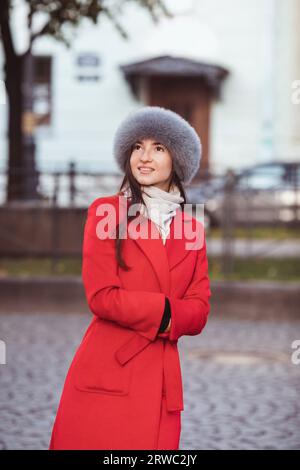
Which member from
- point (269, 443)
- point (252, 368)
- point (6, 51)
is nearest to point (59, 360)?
point (252, 368)

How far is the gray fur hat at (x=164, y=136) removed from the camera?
12.5 feet

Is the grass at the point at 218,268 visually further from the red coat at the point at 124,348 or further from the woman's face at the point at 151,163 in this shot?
the red coat at the point at 124,348

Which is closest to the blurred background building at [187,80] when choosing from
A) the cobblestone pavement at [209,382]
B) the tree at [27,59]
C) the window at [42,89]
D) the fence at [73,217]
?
the window at [42,89]

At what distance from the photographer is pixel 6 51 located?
15961 millimetres

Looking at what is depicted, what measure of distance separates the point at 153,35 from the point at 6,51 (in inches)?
437

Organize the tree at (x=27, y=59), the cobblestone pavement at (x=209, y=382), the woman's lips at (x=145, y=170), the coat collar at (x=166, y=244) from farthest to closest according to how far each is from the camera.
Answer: the tree at (x=27, y=59) < the cobblestone pavement at (x=209, y=382) < the woman's lips at (x=145, y=170) < the coat collar at (x=166, y=244)

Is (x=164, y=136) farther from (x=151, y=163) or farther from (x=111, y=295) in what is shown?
(x=111, y=295)

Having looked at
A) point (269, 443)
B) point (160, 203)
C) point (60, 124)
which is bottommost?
point (269, 443)

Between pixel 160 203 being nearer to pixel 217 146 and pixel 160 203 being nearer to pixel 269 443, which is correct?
pixel 269 443

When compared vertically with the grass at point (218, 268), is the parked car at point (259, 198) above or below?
above

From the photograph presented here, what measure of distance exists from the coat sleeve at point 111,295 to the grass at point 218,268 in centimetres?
968

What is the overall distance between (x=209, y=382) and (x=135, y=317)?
15.8ft

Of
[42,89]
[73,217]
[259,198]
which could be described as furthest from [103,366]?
[42,89]

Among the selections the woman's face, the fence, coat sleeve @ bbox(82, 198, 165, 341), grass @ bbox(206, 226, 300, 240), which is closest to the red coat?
coat sleeve @ bbox(82, 198, 165, 341)
